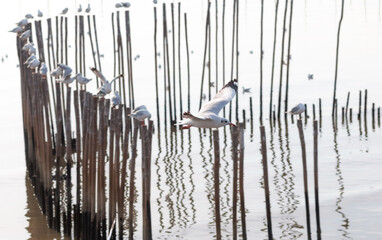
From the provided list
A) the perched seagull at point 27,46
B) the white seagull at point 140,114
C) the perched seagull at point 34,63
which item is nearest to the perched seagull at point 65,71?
the perched seagull at point 34,63

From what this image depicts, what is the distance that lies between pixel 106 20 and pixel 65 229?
156 feet

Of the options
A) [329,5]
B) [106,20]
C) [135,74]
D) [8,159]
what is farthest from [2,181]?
[329,5]

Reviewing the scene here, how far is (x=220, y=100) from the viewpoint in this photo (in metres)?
16.1

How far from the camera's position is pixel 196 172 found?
2092 centimetres

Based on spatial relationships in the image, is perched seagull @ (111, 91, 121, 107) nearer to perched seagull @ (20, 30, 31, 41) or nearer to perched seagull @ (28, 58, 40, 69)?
perched seagull @ (28, 58, 40, 69)

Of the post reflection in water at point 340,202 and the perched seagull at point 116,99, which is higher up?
the perched seagull at point 116,99

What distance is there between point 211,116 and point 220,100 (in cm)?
177

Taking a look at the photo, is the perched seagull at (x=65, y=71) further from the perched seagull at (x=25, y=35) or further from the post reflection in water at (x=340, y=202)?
the post reflection in water at (x=340, y=202)

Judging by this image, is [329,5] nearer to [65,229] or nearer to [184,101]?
[184,101]

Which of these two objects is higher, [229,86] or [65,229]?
[229,86]

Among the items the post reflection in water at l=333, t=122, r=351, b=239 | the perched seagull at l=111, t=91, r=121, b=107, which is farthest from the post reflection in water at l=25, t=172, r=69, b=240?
the post reflection in water at l=333, t=122, r=351, b=239

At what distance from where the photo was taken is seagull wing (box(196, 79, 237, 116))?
50.4 feet

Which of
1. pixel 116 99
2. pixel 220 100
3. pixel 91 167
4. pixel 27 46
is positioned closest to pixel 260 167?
pixel 220 100

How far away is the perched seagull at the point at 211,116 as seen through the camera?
14.2 meters
